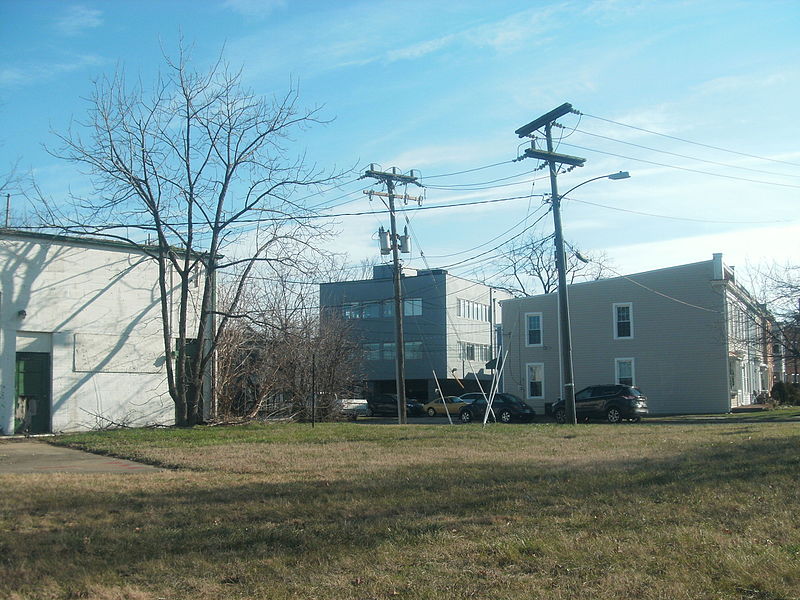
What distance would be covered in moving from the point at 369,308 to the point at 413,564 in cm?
5121

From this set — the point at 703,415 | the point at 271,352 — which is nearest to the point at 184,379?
the point at 271,352

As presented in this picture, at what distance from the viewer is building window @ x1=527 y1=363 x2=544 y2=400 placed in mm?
41906

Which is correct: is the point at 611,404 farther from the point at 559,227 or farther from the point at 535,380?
the point at 535,380

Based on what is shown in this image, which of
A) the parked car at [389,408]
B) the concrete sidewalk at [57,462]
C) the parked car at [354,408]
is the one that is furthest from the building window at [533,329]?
the concrete sidewalk at [57,462]

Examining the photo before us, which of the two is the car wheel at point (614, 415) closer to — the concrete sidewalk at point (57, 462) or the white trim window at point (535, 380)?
the white trim window at point (535, 380)

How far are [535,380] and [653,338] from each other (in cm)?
693

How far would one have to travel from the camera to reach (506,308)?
43906mm

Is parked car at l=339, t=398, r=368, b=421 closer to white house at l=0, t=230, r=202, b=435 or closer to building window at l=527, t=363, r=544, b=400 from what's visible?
building window at l=527, t=363, r=544, b=400

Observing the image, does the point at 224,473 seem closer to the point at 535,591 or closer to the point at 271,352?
the point at 535,591

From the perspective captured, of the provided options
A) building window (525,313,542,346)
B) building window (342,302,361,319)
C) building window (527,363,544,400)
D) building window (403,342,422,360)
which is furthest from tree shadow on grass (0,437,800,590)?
building window (403,342,422,360)

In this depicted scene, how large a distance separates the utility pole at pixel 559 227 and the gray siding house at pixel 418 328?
29.1 m

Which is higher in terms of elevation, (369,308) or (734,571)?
(369,308)

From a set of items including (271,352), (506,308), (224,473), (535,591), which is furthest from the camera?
(506,308)

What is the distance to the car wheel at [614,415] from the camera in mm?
31316
